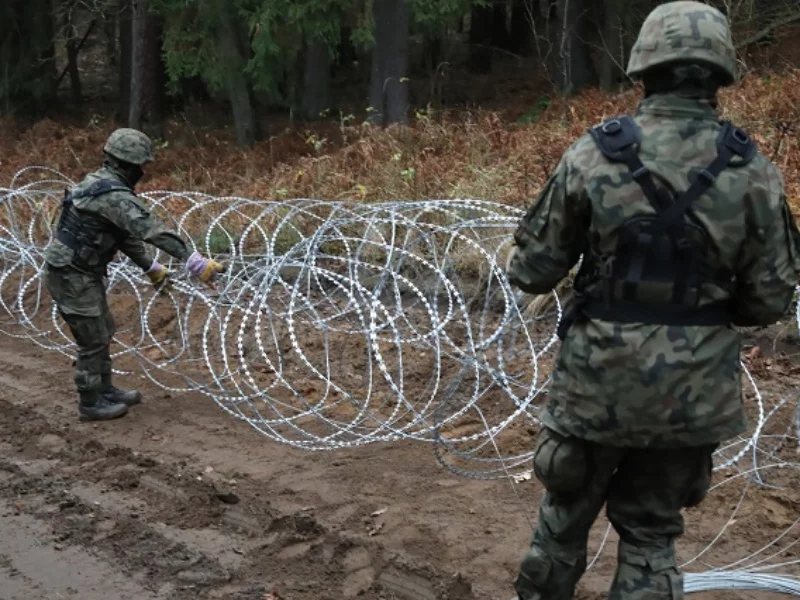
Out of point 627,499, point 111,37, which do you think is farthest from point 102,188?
Result: point 111,37

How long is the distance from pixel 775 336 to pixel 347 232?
4.05 m

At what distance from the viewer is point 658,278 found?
3.07 meters

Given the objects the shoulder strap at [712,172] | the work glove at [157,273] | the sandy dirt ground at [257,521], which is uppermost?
the shoulder strap at [712,172]

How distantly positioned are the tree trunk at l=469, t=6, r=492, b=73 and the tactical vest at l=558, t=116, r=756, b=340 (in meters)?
18.6

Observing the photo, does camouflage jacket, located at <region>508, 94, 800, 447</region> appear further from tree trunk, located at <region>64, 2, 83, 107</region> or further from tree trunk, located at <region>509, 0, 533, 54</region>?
tree trunk, located at <region>509, 0, 533, 54</region>

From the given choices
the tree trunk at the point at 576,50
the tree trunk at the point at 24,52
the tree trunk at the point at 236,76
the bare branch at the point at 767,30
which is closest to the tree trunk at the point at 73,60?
the tree trunk at the point at 24,52

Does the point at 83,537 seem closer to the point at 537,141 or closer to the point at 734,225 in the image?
the point at 734,225

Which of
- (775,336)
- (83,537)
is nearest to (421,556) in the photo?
(83,537)

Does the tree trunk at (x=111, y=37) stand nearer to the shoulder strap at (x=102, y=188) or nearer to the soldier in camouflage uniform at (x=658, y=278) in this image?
the shoulder strap at (x=102, y=188)

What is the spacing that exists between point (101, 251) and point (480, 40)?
1688 cm

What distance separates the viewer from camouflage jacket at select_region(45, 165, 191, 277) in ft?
21.2

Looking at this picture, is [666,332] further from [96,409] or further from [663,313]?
[96,409]

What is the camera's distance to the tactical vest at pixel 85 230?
662 cm

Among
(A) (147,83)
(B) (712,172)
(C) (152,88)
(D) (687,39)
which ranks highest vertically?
(D) (687,39)
